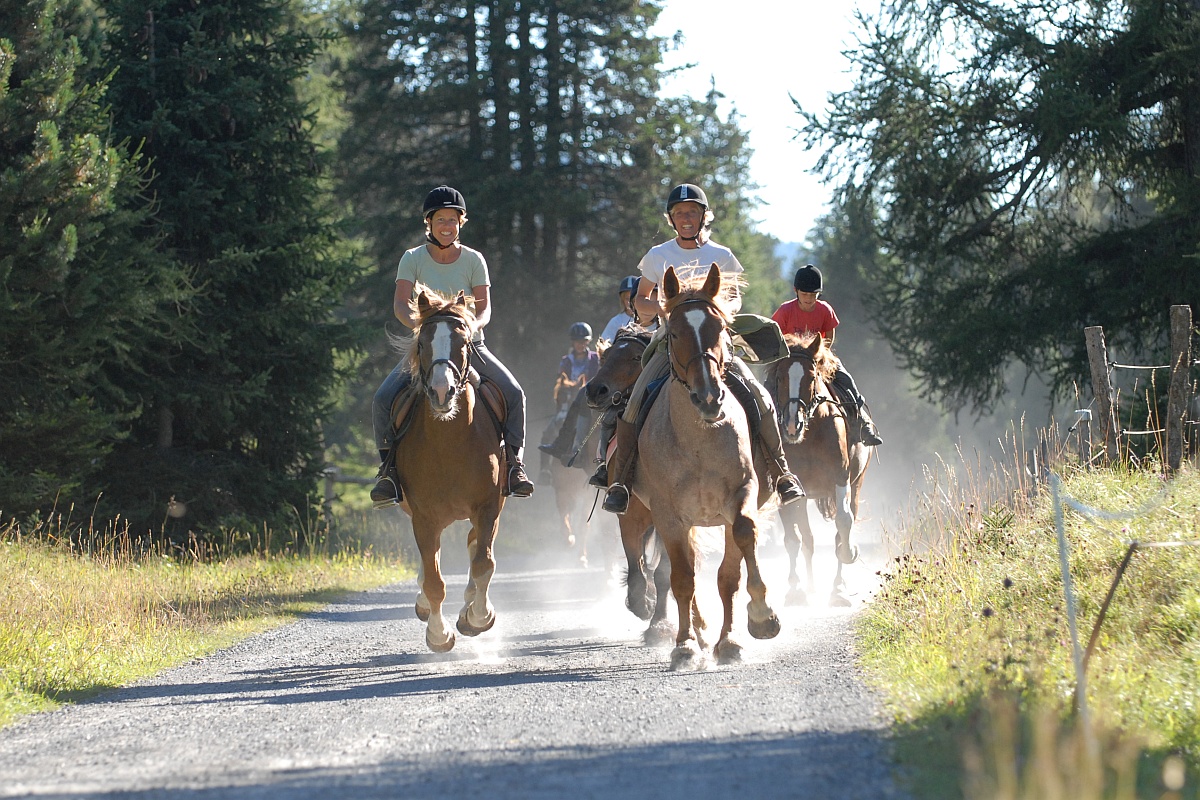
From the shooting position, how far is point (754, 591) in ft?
28.4

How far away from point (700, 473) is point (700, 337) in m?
0.97

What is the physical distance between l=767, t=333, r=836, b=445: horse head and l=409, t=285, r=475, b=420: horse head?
3.92 metres

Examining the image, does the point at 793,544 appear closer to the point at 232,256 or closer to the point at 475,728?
the point at 475,728

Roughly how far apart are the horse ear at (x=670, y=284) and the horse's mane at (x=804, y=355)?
4039 mm

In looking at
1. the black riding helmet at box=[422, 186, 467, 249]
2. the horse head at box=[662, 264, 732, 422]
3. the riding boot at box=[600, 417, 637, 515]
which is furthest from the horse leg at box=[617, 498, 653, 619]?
the black riding helmet at box=[422, 186, 467, 249]

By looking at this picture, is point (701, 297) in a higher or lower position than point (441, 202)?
lower

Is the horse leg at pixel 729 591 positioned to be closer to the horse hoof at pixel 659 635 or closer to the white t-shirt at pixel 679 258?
the horse hoof at pixel 659 635

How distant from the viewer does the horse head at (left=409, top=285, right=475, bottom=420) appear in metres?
9.15

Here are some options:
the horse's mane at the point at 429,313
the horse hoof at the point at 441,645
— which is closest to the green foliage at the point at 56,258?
the horse's mane at the point at 429,313

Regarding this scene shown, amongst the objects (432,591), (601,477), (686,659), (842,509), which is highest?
(601,477)

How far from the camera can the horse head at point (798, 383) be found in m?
12.5

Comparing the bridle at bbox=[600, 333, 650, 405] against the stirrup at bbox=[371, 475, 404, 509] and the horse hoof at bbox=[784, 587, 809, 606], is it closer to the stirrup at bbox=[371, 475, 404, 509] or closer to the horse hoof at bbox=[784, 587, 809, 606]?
the stirrup at bbox=[371, 475, 404, 509]

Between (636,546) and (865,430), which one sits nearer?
(636,546)

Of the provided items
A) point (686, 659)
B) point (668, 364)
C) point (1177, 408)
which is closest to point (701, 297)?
point (668, 364)
